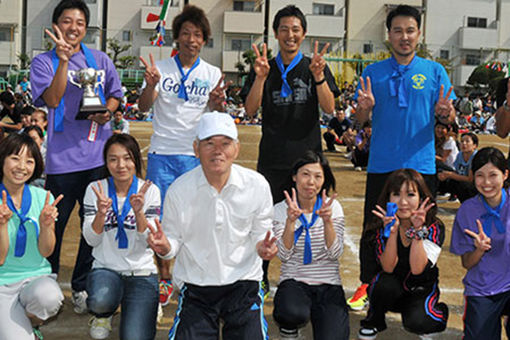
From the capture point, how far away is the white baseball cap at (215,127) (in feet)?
10.5

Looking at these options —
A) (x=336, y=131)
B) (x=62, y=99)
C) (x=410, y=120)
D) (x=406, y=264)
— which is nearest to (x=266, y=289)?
(x=406, y=264)

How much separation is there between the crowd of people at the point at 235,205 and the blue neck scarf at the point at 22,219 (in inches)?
0.5

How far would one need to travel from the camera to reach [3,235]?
11.5 ft

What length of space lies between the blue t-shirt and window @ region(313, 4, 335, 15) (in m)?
42.2

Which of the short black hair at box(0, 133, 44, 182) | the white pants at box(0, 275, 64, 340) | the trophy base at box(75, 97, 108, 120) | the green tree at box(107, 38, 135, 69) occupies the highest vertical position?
the green tree at box(107, 38, 135, 69)

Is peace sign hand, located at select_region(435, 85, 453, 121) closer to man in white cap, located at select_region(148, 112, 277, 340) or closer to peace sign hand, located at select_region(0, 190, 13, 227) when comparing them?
man in white cap, located at select_region(148, 112, 277, 340)

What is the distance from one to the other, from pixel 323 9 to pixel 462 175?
38811mm

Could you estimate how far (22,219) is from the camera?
366 cm

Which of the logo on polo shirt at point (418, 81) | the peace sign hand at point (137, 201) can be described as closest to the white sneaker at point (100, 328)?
the peace sign hand at point (137, 201)

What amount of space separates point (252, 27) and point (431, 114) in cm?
4058

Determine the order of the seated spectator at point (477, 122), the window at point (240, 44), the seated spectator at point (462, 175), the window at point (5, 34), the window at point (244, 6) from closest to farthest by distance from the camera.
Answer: the seated spectator at point (462, 175)
the seated spectator at point (477, 122)
the window at point (5, 34)
the window at point (240, 44)
the window at point (244, 6)

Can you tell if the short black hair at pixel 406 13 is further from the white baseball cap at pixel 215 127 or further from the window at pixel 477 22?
the window at pixel 477 22

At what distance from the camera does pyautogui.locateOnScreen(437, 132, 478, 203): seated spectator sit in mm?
8008

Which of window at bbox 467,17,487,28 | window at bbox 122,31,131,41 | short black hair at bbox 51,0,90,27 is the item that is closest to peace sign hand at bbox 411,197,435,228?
short black hair at bbox 51,0,90,27
